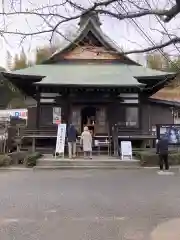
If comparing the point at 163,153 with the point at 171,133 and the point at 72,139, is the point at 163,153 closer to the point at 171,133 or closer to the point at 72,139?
the point at 171,133

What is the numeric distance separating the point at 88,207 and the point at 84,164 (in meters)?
10.2

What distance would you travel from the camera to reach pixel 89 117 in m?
26.8

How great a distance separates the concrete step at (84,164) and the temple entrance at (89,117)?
5770mm

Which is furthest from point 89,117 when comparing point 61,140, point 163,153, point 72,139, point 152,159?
point 163,153

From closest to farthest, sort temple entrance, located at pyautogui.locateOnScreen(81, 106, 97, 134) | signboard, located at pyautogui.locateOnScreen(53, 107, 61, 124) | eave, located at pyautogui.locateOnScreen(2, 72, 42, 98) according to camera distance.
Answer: eave, located at pyautogui.locateOnScreen(2, 72, 42, 98)
signboard, located at pyautogui.locateOnScreen(53, 107, 61, 124)
temple entrance, located at pyautogui.locateOnScreen(81, 106, 97, 134)

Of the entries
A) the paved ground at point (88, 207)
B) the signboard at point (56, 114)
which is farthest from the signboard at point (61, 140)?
the paved ground at point (88, 207)

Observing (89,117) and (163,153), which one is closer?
(163,153)

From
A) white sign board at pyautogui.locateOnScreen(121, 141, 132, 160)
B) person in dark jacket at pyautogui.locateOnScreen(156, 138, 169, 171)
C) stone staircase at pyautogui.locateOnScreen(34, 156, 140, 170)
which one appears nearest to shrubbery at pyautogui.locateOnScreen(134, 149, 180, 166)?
stone staircase at pyautogui.locateOnScreen(34, 156, 140, 170)

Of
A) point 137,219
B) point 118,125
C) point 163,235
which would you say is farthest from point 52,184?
point 118,125

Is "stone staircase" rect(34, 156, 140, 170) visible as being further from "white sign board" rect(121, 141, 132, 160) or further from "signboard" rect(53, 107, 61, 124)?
"signboard" rect(53, 107, 61, 124)

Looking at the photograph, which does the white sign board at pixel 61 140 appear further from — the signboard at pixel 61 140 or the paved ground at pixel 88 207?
the paved ground at pixel 88 207

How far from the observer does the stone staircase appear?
20.0 meters

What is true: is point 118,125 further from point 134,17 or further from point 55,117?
point 134,17

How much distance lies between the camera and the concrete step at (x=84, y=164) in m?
20.0
